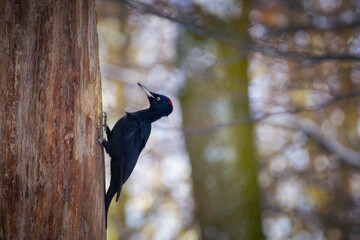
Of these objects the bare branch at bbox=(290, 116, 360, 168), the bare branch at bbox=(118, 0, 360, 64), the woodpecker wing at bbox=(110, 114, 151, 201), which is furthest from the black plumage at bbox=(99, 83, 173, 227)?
the bare branch at bbox=(290, 116, 360, 168)

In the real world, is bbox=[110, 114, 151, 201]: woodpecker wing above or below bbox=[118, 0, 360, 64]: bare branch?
below

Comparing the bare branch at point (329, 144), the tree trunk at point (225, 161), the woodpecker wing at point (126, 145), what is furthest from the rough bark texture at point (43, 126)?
the bare branch at point (329, 144)

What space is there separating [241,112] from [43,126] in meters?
3.67

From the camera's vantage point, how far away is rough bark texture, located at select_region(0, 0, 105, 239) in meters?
2.28

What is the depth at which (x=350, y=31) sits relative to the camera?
4.38 m

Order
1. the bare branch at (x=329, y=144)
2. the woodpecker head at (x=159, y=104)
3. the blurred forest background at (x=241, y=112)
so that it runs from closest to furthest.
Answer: the woodpecker head at (x=159, y=104), the blurred forest background at (x=241, y=112), the bare branch at (x=329, y=144)

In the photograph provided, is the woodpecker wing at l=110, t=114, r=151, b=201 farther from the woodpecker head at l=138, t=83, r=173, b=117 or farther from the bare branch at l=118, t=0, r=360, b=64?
the bare branch at l=118, t=0, r=360, b=64

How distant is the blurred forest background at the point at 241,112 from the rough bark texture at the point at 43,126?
1779mm

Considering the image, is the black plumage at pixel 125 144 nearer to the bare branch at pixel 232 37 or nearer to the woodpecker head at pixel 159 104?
the woodpecker head at pixel 159 104

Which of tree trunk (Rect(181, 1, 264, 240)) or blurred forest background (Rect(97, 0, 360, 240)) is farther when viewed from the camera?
tree trunk (Rect(181, 1, 264, 240))

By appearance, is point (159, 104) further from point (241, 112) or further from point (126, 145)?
point (241, 112)

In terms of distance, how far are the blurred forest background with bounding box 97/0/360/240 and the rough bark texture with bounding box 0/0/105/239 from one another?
1779 millimetres

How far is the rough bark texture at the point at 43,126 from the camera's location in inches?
89.6

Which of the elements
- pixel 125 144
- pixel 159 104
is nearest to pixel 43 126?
pixel 125 144
